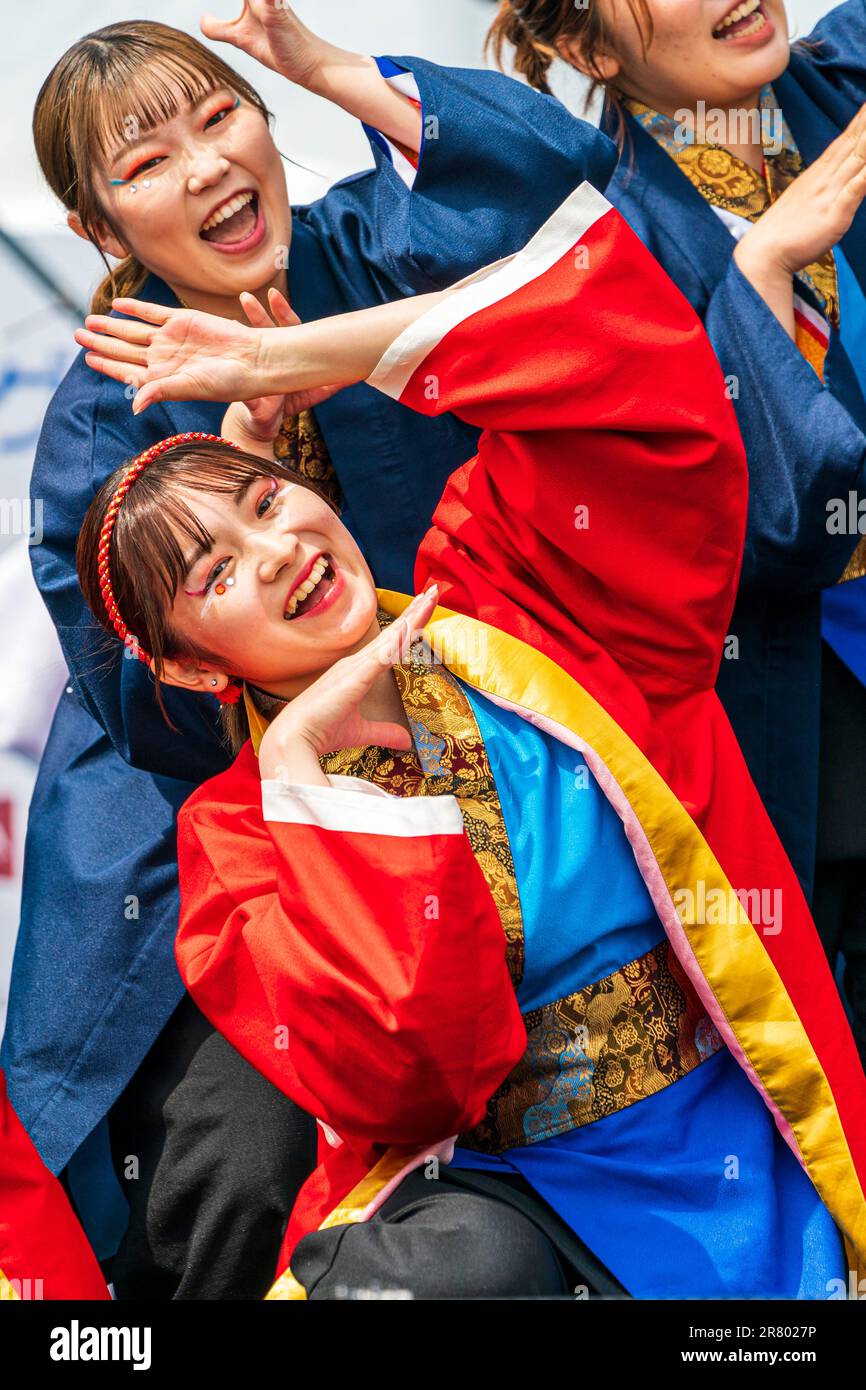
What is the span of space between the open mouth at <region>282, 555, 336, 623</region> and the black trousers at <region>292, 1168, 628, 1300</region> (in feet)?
1.55

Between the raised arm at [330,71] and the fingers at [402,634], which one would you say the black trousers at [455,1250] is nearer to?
the fingers at [402,634]

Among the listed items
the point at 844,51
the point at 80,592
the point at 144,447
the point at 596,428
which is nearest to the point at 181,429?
the point at 144,447

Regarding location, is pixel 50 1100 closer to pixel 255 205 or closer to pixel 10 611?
pixel 10 611

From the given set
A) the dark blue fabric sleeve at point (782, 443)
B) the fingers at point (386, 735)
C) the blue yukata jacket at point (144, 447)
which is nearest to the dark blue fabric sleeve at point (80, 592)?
the blue yukata jacket at point (144, 447)

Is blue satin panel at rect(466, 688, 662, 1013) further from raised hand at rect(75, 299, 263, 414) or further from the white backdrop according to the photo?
the white backdrop

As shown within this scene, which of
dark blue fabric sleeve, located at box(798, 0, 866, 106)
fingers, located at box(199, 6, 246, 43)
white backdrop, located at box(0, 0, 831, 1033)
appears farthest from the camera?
white backdrop, located at box(0, 0, 831, 1033)

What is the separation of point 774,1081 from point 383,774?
1.38 feet

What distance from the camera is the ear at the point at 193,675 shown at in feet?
5.00

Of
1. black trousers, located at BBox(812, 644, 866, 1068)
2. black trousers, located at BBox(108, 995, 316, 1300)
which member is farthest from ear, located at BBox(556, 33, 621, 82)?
black trousers, located at BBox(108, 995, 316, 1300)

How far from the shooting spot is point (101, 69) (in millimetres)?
1741

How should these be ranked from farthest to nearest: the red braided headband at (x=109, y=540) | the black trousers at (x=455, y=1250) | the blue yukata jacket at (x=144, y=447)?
1. the blue yukata jacket at (x=144, y=447)
2. the red braided headband at (x=109, y=540)
3. the black trousers at (x=455, y=1250)

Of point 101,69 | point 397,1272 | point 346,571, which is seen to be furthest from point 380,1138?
point 101,69

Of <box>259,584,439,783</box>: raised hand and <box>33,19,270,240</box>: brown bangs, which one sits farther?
<box>33,19,270,240</box>: brown bangs

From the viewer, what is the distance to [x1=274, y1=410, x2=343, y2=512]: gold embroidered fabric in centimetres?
183
